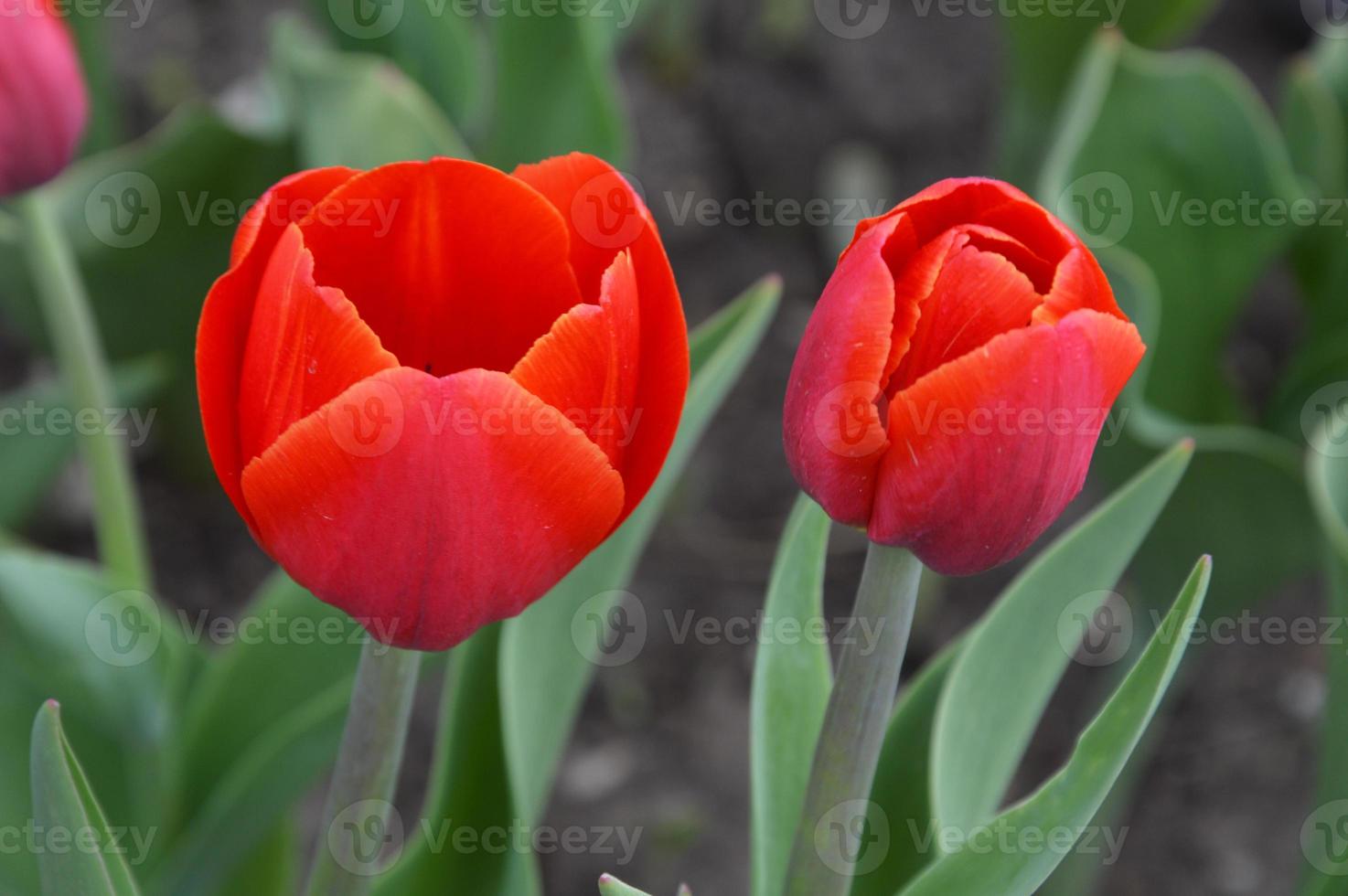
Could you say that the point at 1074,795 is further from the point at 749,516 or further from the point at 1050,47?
the point at 749,516

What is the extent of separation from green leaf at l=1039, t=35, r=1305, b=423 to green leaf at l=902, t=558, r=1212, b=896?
23.5 inches

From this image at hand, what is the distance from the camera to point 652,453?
447 millimetres

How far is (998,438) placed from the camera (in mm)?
399

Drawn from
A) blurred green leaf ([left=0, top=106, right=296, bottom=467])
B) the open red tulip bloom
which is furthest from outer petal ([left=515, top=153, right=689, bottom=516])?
blurred green leaf ([left=0, top=106, right=296, bottom=467])

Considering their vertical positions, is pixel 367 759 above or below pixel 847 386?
below

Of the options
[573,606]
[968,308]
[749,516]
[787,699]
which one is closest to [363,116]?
[573,606]

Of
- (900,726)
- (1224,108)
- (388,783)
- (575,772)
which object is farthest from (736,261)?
(388,783)

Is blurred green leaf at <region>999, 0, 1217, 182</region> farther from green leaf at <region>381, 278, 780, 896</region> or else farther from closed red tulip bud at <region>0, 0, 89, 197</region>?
closed red tulip bud at <region>0, 0, 89, 197</region>

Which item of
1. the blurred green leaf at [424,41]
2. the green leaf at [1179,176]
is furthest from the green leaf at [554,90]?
the green leaf at [1179,176]

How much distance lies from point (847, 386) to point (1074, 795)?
6.7 inches

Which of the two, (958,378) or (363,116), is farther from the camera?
(363,116)

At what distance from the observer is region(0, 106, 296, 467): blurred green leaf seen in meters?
1.14

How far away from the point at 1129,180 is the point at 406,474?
0.83 metres

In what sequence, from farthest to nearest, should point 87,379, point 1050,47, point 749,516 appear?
1. point 749,516
2. point 1050,47
3. point 87,379
